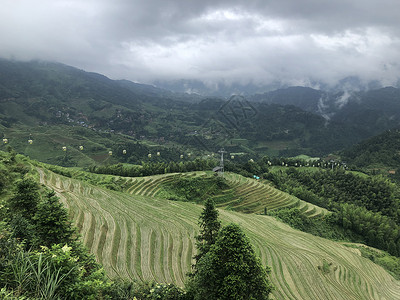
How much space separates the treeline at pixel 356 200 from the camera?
38.8 meters

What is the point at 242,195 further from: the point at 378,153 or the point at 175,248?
the point at 378,153

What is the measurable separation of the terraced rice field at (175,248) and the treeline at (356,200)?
1261 cm

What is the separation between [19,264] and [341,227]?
48.1 metres

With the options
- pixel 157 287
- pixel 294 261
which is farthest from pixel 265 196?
pixel 157 287

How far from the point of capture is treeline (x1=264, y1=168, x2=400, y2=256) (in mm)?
38844

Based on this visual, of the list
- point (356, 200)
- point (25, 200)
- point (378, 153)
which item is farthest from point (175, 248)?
point (378, 153)

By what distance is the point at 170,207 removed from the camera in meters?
29.2

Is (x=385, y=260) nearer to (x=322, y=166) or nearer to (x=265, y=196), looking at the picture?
(x=265, y=196)

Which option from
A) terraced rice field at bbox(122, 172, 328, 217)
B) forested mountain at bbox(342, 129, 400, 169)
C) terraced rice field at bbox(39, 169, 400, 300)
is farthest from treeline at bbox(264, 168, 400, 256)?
forested mountain at bbox(342, 129, 400, 169)

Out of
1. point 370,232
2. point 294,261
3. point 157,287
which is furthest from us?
point 370,232

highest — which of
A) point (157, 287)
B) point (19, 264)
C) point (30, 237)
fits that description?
point (19, 264)

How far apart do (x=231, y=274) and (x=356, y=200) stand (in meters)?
58.1

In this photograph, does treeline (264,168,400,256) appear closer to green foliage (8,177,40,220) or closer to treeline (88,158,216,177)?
treeline (88,158,216,177)

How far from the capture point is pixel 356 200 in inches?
2071
